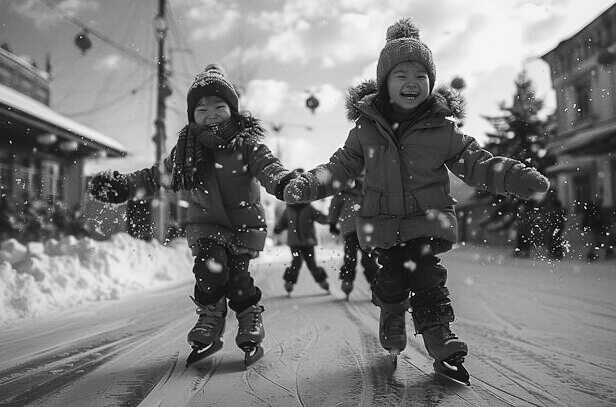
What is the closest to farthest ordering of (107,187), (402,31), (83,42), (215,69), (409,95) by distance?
(409,95), (402,31), (107,187), (215,69), (83,42)

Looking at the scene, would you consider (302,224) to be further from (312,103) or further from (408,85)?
(408,85)

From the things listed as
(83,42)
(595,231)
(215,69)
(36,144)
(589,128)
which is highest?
(83,42)

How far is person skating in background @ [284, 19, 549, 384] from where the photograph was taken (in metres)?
2.35

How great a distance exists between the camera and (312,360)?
2.67 m

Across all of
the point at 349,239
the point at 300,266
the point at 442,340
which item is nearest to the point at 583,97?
the point at 300,266

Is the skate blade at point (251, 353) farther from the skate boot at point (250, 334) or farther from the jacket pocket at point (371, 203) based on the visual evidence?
the jacket pocket at point (371, 203)

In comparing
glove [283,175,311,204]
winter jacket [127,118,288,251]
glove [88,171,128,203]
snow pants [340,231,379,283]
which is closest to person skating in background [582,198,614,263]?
snow pants [340,231,379,283]

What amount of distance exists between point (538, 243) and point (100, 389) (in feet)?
16.1

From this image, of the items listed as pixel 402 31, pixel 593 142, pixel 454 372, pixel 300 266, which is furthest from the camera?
pixel 593 142

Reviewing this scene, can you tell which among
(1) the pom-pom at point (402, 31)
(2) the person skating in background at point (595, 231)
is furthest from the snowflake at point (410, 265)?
(2) the person skating in background at point (595, 231)

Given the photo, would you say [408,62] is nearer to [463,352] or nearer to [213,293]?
[463,352]

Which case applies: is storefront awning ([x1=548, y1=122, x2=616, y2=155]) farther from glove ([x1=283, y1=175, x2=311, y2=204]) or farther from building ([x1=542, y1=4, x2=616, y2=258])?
glove ([x1=283, y1=175, x2=311, y2=204])

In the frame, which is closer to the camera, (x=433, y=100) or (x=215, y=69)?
(x=433, y=100)

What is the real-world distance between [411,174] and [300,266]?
4728mm
